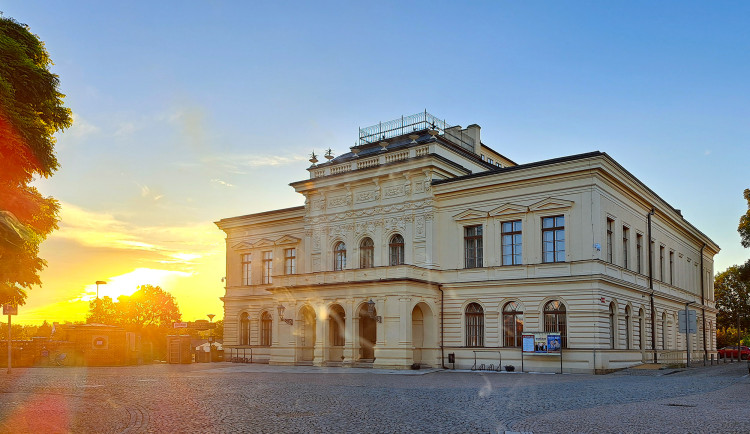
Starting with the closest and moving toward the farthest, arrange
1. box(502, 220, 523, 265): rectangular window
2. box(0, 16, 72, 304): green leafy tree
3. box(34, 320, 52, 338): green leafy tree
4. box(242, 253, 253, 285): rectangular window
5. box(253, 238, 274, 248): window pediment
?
1. box(0, 16, 72, 304): green leafy tree
2. box(502, 220, 523, 265): rectangular window
3. box(253, 238, 274, 248): window pediment
4. box(242, 253, 253, 285): rectangular window
5. box(34, 320, 52, 338): green leafy tree

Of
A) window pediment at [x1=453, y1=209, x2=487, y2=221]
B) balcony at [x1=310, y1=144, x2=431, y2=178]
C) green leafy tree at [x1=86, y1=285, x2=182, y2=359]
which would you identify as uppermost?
balcony at [x1=310, y1=144, x2=431, y2=178]

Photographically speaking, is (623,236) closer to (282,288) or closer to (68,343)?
(282,288)

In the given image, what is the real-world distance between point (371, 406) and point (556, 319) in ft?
65.2

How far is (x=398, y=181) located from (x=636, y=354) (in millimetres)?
14968

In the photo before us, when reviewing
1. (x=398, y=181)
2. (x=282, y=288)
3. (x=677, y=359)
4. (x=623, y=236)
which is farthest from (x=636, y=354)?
(x=282, y=288)

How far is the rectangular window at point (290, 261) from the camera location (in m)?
47.4

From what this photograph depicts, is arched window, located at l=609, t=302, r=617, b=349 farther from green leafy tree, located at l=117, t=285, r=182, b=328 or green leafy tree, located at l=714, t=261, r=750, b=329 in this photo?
green leafy tree, located at l=117, t=285, r=182, b=328

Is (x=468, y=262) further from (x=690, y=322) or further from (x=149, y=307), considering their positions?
(x=149, y=307)

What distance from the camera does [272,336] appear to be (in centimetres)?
4497

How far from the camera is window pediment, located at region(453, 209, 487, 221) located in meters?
37.5

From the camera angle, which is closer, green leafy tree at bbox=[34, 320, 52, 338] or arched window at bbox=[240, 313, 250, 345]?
arched window at bbox=[240, 313, 250, 345]

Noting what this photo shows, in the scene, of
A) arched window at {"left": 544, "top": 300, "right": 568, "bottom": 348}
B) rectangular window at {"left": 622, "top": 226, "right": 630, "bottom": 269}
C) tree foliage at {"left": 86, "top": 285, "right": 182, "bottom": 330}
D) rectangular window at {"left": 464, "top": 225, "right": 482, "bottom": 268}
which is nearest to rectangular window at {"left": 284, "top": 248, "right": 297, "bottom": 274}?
rectangular window at {"left": 464, "top": 225, "right": 482, "bottom": 268}

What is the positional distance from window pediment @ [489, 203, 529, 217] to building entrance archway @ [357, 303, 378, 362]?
8424 millimetres

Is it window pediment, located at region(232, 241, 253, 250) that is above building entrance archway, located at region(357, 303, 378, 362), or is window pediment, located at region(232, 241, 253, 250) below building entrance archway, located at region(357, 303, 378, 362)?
above
